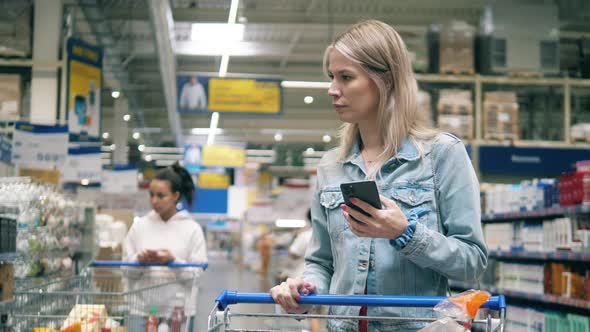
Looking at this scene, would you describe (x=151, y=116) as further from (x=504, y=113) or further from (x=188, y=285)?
(x=188, y=285)

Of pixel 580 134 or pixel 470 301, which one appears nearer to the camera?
pixel 470 301

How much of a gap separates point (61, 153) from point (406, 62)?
6.56m

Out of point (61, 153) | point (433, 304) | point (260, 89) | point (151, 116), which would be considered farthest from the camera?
point (151, 116)

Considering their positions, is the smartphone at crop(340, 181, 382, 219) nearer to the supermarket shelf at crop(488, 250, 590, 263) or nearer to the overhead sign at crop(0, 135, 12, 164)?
the supermarket shelf at crop(488, 250, 590, 263)

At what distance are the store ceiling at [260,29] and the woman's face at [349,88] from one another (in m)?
8.61

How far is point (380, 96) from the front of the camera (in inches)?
86.6

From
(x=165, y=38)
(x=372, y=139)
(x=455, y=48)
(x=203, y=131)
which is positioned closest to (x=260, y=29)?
(x=165, y=38)

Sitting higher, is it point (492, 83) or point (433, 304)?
point (492, 83)

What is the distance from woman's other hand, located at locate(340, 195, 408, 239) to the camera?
1.87 metres

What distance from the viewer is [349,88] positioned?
7.13ft

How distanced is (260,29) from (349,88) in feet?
47.6

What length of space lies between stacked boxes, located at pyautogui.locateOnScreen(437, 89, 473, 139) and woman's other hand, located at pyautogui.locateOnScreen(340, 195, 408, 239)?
30.1 feet

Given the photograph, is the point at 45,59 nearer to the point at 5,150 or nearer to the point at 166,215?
the point at 5,150

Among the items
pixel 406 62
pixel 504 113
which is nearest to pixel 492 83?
pixel 504 113
